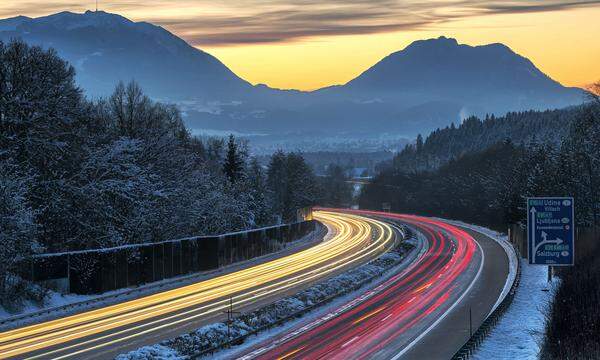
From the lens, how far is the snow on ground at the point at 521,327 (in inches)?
1425

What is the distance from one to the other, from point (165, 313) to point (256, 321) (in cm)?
784

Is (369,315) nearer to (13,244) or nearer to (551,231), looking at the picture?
(551,231)

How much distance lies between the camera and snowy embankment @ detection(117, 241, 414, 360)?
33719 mm

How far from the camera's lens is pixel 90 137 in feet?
218

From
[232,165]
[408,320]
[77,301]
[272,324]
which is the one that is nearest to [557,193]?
[232,165]

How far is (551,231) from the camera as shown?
42375mm

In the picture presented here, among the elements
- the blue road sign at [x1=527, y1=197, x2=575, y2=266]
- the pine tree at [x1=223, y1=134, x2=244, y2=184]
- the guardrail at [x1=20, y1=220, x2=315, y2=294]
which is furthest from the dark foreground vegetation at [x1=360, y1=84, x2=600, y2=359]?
the pine tree at [x1=223, y1=134, x2=244, y2=184]

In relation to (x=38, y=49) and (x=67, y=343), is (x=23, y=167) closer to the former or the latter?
(x=38, y=49)

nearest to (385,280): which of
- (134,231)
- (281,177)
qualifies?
(134,231)

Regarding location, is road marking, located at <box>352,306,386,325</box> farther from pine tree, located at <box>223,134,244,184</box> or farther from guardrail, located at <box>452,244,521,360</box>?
pine tree, located at <box>223,134,244,184</box>

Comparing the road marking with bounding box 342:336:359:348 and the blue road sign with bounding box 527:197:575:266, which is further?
the blue road sign with bounding box 527:197:575:266

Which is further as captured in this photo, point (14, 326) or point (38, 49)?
point (38, 49)

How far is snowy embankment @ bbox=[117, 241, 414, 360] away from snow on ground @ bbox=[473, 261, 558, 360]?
10.6 metres

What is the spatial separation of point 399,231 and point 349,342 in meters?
83.6
